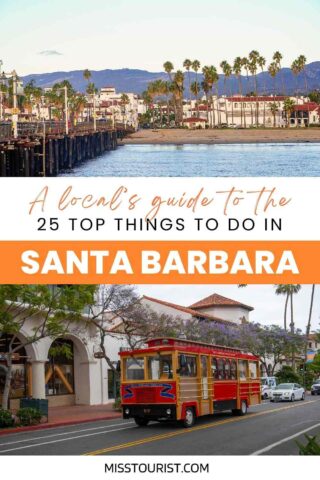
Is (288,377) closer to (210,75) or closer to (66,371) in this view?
(66,371)

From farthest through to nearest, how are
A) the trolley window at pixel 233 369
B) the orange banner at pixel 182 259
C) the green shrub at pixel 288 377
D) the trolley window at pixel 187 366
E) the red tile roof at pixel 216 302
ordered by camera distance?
the red tile roof at pixel 216 302
the green shrub at pixel 288 377
the trolley window at pixel 233 369
the trolley window at pixel 187 366
the orange banner at pixel 182 259

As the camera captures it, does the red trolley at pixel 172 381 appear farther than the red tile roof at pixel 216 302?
No

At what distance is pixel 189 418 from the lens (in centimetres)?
2544

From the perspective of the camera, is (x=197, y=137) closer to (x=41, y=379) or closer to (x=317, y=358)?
(x=317, y=358)

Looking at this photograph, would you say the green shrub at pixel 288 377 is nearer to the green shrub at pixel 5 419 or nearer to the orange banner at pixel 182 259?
the green shrub at pixel 5 419

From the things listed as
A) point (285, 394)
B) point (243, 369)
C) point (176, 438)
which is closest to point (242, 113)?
point (285, 394)

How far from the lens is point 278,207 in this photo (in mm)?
20453

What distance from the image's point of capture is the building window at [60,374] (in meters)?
42.9

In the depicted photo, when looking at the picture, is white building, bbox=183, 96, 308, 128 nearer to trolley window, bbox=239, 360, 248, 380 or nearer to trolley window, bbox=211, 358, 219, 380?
trolley window, bbox=239, 360, 248, 380

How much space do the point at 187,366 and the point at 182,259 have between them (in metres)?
7.66

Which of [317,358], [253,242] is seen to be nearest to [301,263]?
[253,242]

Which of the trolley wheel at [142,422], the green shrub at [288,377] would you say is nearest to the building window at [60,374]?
the trolley wheel at [142,422]

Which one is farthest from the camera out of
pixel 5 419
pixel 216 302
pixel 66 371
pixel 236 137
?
pixel 236 137

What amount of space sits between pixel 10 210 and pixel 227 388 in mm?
11547
